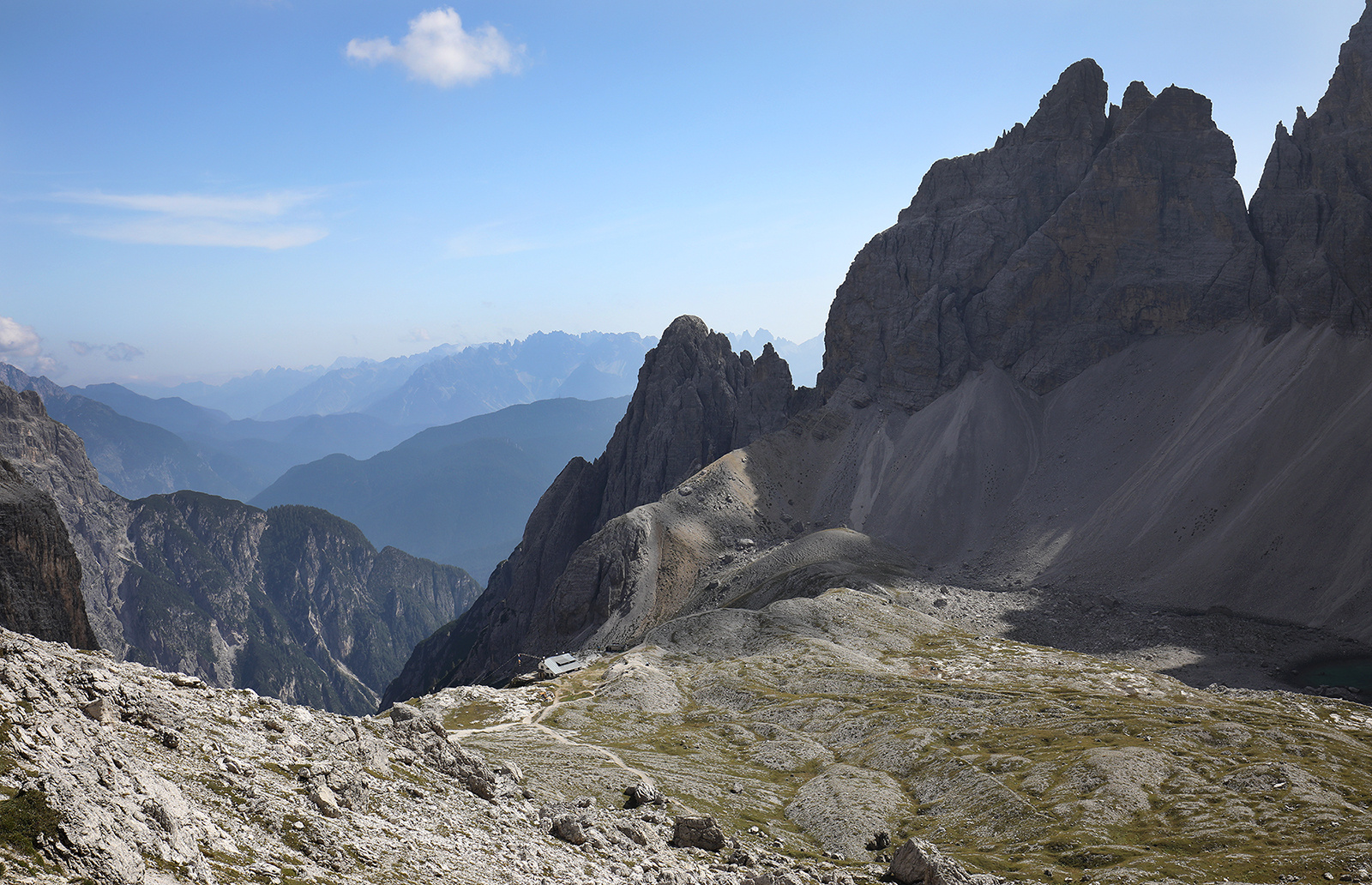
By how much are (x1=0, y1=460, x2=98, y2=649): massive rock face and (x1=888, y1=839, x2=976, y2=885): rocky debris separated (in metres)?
81.9

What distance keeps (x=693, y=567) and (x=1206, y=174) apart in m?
144

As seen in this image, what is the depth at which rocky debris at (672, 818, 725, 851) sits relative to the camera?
4112 centimetres

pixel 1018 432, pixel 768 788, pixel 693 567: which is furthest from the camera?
pixel 1018 432

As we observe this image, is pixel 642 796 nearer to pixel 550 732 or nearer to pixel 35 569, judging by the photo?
pixel 550 732

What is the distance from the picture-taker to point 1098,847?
45281 mm

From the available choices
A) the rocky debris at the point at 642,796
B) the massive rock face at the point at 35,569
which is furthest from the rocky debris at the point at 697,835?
the massive rock face at the point at 35,569

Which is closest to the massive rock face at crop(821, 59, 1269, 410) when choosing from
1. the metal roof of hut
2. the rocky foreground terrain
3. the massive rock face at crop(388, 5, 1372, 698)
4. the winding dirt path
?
the massive rock face at crop(388, 5, 1372, 698)

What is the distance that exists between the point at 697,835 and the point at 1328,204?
629 feet

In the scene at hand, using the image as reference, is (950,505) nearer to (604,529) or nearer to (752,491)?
(752,491)

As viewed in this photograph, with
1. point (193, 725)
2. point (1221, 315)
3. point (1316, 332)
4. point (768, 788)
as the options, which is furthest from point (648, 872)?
point (1221, 315)

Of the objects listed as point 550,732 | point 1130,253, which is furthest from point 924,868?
point 1130,253

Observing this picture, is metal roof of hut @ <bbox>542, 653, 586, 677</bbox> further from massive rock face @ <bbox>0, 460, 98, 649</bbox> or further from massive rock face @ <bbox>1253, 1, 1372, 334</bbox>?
massive rock face @ <bbox>1253, 1, 1372, 334</bbox>

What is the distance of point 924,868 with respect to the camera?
39406 mm

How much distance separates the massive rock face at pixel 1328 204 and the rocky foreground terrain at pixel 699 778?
100 meters
